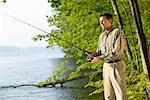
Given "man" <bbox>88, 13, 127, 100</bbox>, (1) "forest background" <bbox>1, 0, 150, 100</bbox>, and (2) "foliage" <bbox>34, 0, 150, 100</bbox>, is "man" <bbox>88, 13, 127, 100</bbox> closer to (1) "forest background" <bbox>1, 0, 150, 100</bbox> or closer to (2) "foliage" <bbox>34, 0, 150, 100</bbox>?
(1) "forest background" <bbox>1, 0, 150, 100</bbox>

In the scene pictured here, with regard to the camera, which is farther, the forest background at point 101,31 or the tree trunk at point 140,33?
the forest background at point 101,31

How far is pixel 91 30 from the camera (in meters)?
11.2

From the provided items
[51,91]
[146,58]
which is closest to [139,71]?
[146,58]

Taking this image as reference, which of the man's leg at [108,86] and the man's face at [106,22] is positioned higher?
the man's face at [106,22]

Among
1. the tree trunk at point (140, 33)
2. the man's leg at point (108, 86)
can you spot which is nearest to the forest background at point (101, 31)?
the tree trunk at point (140, 33)

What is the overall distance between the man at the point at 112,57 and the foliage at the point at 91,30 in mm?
2576

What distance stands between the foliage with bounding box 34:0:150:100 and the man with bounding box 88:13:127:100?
2.58 m

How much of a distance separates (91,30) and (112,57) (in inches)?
236

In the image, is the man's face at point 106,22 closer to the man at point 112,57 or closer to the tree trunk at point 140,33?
the man at point 112,57

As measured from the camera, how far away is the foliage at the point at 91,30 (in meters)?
8.86

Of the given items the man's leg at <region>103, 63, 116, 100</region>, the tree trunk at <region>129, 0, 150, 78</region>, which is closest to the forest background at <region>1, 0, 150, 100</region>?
the tree trunk at <region>129, 0, 150, 78</region>

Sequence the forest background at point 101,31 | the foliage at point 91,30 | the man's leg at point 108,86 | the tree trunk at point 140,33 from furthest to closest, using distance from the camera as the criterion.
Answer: the foliage at point 91,30 < the forest background at point 101,31 < the tree trunk at point 140,33 < the man's leg at point 108,86

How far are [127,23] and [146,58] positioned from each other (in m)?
2.70

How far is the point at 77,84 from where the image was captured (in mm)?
24438
